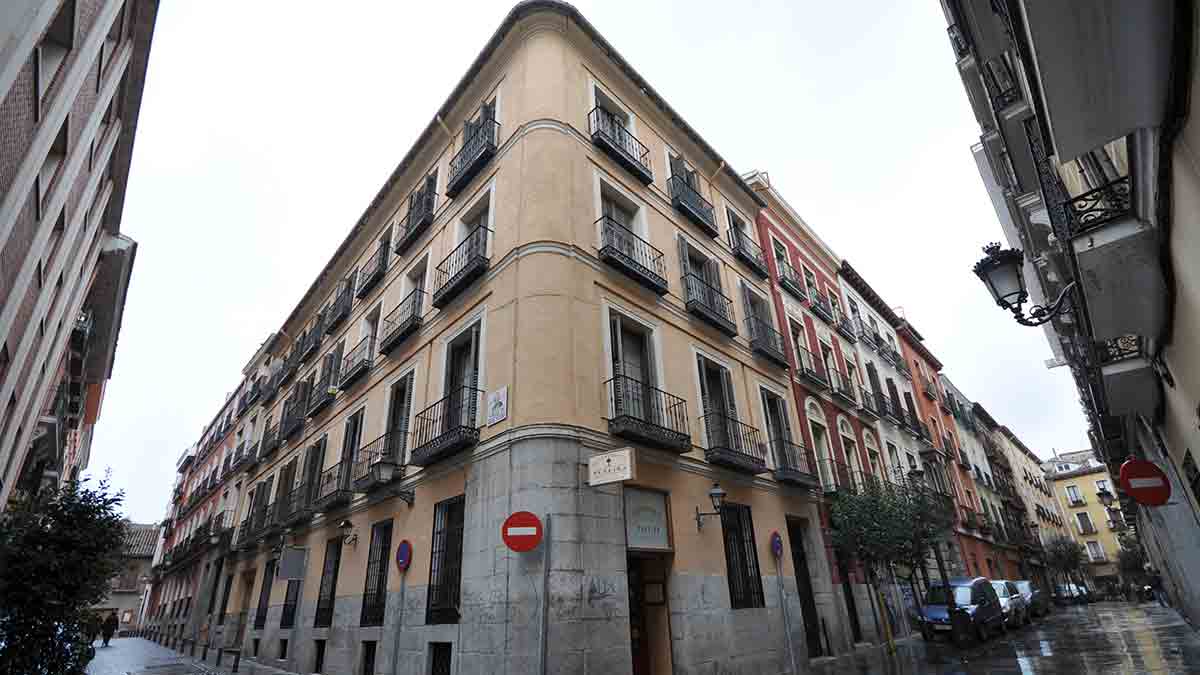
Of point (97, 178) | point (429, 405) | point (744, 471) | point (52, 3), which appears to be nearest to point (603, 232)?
point (429, 405)

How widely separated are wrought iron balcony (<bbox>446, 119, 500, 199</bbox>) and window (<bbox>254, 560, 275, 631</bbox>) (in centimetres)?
1328

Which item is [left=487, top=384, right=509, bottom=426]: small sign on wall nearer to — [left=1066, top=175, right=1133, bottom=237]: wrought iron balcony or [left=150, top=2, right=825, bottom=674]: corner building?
[left=150, top=2, right=825, bottom=674]: corner building

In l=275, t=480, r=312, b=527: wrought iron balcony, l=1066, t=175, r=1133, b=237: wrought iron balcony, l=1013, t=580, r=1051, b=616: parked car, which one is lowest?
l=1013, t=580, r=1051, b=616: parked car

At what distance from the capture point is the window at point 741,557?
35.5ft

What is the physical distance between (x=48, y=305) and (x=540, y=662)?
11701 mm

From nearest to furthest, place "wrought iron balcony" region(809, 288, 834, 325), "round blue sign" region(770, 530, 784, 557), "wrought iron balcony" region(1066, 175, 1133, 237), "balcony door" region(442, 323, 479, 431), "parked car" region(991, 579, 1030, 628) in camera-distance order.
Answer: "wrought iron balcony" region(1066, 175, 1133, 237)
"balcony door" region(442, 323, 479, 431)
"round blue sign" region(770, 530, 784, 557)
"parked car" region(991, 579, 1030, 628)
"wrought iron balcony" region(809, 288, 834, 325)

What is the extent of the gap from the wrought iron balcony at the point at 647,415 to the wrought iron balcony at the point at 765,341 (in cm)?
398

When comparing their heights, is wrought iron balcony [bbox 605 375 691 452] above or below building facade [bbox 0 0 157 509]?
below

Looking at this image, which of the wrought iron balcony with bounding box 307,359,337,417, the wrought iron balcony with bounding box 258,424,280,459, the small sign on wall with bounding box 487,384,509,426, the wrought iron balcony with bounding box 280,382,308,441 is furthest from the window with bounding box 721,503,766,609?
the wrought iron balcony with bounding box 258,424,280,459

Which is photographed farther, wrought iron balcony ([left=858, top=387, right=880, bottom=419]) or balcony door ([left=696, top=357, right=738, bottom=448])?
wrought iron balcony ([left=858, top=387, right=880, bottom=419])

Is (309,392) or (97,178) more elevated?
(97,178)

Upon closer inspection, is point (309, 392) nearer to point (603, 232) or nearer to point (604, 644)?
point (603, 232)

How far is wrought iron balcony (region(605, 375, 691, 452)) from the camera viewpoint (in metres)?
9.54

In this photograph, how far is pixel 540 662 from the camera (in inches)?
287
